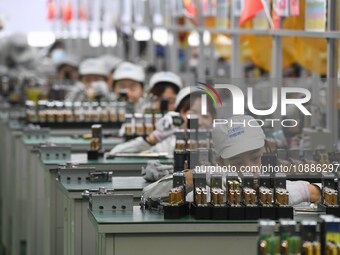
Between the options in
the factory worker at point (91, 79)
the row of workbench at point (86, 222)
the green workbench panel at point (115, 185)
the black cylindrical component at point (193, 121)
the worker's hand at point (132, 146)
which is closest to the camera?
the row of workbench at point (86, 222)

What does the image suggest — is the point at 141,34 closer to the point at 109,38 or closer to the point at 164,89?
the point at 109,38

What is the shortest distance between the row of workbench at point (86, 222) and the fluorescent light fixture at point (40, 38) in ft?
65.2

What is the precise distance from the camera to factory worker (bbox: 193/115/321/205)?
6.25 meters

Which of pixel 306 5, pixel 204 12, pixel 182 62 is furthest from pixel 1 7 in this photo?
pixel 306 5

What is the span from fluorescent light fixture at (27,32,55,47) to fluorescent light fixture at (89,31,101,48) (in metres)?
3.59

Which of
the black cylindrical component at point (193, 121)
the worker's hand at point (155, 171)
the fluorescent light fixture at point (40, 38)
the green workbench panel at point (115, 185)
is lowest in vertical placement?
the green workbench panel at point (115, 185)

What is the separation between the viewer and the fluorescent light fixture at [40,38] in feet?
107

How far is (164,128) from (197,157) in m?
3.12

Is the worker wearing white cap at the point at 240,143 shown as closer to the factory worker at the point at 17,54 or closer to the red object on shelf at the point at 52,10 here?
the factory worker at the point at 17,54

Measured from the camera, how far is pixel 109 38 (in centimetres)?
2845

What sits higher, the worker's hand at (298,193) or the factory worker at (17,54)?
the factory worker at (17,54)

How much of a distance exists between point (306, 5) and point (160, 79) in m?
2.87

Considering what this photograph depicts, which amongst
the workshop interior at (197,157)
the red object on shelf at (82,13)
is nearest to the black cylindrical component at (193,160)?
the workshop interior at (197,157)

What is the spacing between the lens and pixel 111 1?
27.8 meters
